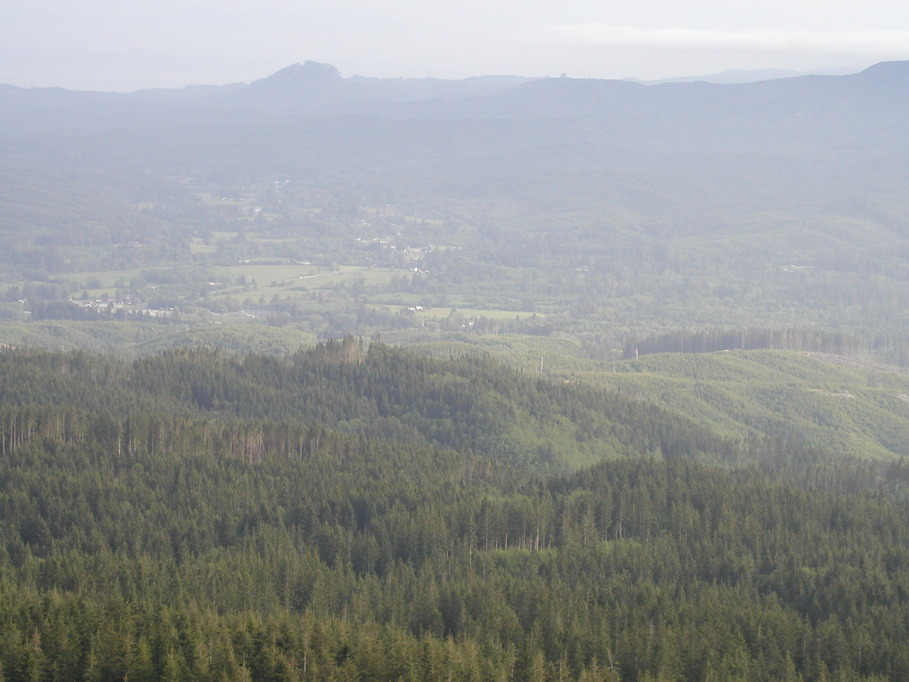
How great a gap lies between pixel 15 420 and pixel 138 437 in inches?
436

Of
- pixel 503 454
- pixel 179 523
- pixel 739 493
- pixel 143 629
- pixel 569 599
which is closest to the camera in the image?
pixel 143 629

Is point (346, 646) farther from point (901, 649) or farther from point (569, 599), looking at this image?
point (901, 649)

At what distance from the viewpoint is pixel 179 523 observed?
101 meters

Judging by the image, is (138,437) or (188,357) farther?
(188,357)

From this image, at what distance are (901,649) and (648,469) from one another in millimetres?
46139

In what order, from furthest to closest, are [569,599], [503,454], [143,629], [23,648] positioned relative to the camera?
[503,454], [569,599], [143,629], [23,648]

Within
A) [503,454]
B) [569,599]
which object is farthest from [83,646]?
[503,454]

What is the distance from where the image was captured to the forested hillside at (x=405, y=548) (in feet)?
230

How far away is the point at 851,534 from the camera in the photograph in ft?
349

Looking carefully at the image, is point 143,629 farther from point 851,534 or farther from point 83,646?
point 851,534

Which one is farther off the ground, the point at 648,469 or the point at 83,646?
A: the point at 83,646

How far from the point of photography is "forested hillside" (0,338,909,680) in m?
70.2

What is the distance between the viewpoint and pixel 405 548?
102 meters

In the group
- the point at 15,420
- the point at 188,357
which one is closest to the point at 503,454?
the point at 188,357
